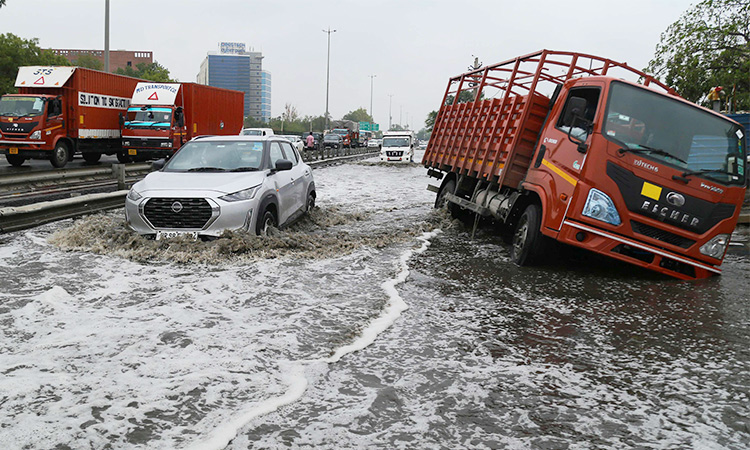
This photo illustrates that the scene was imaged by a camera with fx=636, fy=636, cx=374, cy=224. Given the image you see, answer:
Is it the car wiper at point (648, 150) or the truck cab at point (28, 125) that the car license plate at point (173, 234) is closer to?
the car wiper at point (648, 150)

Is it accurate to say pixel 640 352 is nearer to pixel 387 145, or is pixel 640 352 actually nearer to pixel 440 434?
pixel 440 434

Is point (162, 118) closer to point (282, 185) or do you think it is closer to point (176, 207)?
point (282, 185)

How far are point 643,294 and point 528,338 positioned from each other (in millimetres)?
2374

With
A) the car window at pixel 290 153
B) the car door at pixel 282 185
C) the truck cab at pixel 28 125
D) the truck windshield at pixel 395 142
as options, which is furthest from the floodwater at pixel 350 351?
the truck windshield at pixel 395 142

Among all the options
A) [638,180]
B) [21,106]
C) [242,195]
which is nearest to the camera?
[638,180]

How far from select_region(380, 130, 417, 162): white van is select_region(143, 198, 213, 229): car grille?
29530 millimetres

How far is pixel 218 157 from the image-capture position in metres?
9.22

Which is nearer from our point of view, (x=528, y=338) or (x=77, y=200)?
(x=528, y=338)

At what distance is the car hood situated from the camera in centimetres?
791

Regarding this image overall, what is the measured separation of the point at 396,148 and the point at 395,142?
0.76m

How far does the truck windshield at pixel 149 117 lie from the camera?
24369mm

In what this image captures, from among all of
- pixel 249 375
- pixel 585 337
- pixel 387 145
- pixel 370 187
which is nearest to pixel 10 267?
pixel 249 375

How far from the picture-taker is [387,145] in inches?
1480

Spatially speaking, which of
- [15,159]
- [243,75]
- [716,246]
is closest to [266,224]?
[716,246]
